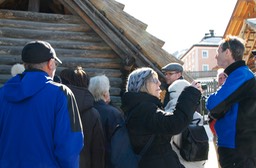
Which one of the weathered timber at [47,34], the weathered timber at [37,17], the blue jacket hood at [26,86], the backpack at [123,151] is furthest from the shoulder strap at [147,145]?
the weathered timber at [37,17]

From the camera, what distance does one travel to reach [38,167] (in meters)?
2.69

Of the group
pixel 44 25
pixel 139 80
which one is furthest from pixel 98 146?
pixel 44 25

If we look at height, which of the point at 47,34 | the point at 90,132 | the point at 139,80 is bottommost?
the point at 90,132

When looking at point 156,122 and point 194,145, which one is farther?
point 194,145

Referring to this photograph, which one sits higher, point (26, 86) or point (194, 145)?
point (26, 86)

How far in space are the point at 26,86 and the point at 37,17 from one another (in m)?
4.54

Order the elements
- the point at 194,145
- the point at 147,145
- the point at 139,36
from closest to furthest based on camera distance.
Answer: the point at 147,145 < the point at 194,145 < the point at 139,36

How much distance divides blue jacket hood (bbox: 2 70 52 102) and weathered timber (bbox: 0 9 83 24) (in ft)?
14.2

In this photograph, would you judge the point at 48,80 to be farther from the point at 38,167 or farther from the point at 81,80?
the point at 81,80

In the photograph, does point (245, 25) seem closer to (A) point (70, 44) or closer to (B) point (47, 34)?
(A) point (70, 44)

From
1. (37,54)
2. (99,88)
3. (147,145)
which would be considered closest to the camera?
(37,54)

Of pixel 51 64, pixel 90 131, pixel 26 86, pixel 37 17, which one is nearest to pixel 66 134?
pixel 26 86

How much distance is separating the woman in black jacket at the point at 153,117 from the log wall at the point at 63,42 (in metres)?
3.79

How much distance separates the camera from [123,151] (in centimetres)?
322
